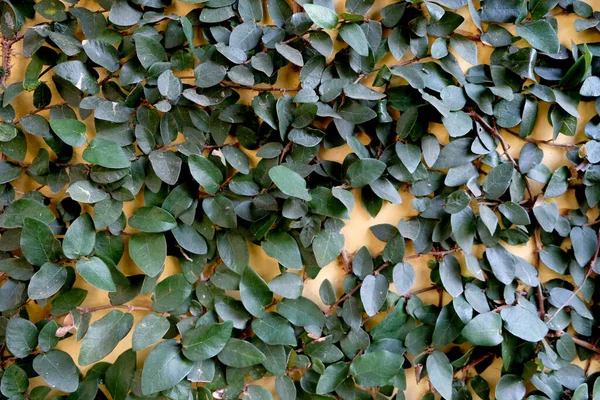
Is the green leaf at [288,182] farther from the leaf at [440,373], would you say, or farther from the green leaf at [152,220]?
the leaf at [440,373]

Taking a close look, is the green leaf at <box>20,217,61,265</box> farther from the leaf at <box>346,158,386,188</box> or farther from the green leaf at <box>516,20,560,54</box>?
the green leaf at <box>516,20,560,54</box>

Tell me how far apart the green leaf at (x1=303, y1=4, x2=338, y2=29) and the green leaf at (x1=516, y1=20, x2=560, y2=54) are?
1.20 feet

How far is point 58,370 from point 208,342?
0.89 ft

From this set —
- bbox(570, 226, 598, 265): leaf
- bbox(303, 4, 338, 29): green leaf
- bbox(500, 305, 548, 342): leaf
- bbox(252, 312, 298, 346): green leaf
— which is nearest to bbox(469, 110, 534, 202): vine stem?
bbox(570, 226, 598, 265): leaf

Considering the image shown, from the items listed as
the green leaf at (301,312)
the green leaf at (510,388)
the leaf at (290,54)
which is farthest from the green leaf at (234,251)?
the green leaf at (510,388)

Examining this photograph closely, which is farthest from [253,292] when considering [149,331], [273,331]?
[149,331]

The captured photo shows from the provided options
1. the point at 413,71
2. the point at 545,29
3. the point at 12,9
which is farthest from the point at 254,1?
the point at 545,29

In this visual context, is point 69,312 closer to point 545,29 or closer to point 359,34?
point 359,34

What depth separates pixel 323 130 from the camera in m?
0.90

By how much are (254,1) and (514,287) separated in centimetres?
75

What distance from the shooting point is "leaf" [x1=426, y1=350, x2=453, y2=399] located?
92 cm

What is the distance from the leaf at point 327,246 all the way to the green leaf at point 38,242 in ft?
1.49

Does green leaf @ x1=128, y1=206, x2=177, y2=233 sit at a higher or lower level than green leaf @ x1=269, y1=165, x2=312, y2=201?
lower

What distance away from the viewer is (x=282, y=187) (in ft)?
2.60
